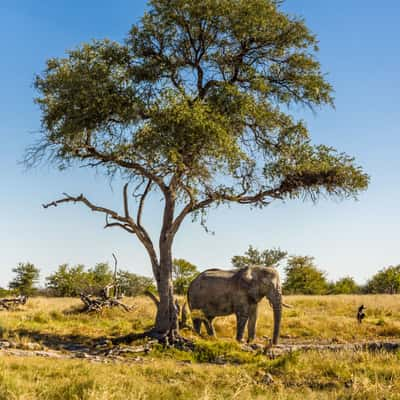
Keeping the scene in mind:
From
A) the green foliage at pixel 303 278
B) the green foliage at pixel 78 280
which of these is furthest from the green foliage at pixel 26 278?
the green foliage at pixel 303 278

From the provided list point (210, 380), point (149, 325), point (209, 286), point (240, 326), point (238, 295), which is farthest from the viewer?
point (149, 325)

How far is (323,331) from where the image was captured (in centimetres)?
Answer: 2031

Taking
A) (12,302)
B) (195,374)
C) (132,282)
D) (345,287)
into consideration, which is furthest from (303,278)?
(195,374)

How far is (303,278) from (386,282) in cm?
1143

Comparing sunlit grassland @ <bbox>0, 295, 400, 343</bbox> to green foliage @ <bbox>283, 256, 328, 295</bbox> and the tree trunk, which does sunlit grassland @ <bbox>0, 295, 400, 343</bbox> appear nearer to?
the tree trunk

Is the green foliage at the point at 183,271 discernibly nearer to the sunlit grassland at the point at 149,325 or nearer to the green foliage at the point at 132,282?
the green foliage at the point at 132,282

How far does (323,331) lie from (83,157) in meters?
11.9

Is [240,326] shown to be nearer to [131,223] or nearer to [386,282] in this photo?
[131,223]

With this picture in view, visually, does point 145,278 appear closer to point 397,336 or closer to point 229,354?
point 397,336

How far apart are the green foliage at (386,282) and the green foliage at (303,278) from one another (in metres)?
6.39

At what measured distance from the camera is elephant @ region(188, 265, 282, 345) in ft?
55.3

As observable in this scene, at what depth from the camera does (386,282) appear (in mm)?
67375

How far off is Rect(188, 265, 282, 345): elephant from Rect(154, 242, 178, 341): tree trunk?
1474mm

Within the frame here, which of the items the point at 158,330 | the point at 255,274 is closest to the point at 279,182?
the point at 255,274
